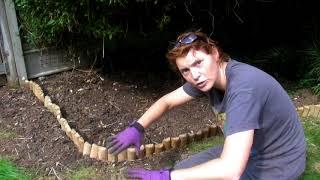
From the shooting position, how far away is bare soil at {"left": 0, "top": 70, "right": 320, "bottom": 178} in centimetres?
356

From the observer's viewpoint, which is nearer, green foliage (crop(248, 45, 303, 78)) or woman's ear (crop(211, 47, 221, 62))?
woman's ear (crop(211, 47, 221, 62))

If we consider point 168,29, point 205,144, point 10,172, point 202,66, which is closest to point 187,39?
point 202,66

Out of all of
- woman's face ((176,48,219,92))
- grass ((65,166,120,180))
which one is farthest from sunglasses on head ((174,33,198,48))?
grass ((65,166,120,180))

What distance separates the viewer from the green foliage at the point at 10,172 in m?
3.28

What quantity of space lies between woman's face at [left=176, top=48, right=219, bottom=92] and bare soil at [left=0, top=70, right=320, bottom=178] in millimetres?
1438

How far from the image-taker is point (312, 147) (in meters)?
3.82

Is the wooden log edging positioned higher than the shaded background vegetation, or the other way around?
the shaded background vegetation

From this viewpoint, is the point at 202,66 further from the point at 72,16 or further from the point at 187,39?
the point at 72,16

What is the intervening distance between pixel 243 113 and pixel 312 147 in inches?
81.4

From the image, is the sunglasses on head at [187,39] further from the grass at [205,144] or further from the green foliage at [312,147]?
the green foliage at [312,147]

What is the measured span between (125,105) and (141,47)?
1064 mm

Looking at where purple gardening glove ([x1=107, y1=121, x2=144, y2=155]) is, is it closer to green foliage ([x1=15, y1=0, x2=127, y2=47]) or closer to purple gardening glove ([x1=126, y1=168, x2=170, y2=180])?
purple gardening glove ([x1=126, y1=168, x2=170, y2=180])

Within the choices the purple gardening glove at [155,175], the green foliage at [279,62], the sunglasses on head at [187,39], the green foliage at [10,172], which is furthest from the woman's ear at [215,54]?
the green foliage at [279,62]

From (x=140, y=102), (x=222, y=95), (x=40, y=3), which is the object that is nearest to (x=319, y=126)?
(x=140, y=102)
